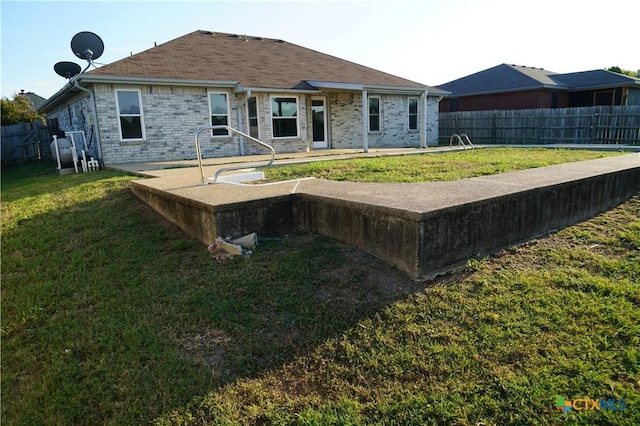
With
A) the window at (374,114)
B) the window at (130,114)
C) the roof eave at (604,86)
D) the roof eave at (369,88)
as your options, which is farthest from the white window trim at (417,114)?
the window at (130,114)

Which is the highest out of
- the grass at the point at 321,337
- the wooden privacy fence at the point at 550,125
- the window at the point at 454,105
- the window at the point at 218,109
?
the window at the point at 454,105

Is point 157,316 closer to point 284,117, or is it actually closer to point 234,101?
point 234,101

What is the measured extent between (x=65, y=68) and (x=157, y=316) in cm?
1539

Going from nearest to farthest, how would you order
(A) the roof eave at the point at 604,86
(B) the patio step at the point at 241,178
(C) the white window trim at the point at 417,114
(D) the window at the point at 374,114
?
1. (B) the patio step at the point at 241,178
2. (D) the window at the point at 374,114
3. (C) the white window trim at the point at 417,114
4. (A) the roof eave at the point at 604,86

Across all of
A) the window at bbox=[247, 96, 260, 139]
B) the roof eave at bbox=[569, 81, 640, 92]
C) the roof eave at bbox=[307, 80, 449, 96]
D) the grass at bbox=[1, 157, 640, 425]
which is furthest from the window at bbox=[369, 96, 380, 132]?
the grass at bbox=[1, 157, 640, 425]

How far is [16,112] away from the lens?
2539cm

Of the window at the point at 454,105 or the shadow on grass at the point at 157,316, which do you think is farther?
the window at the point at 454,105

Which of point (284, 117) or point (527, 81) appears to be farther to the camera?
point (527, 81)

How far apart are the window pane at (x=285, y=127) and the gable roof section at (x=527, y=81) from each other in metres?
13.6

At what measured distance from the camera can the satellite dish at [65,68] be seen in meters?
15.1

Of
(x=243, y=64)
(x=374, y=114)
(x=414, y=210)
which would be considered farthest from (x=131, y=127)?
(x=414, y=210)

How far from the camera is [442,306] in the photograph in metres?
3.21

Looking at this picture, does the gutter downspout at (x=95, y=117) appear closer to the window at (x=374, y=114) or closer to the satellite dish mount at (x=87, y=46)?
the satellite dish mount at (x=87, y=46)

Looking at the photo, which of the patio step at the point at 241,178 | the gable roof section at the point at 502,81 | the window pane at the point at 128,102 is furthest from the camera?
the gable roof section at the point at 502,81
